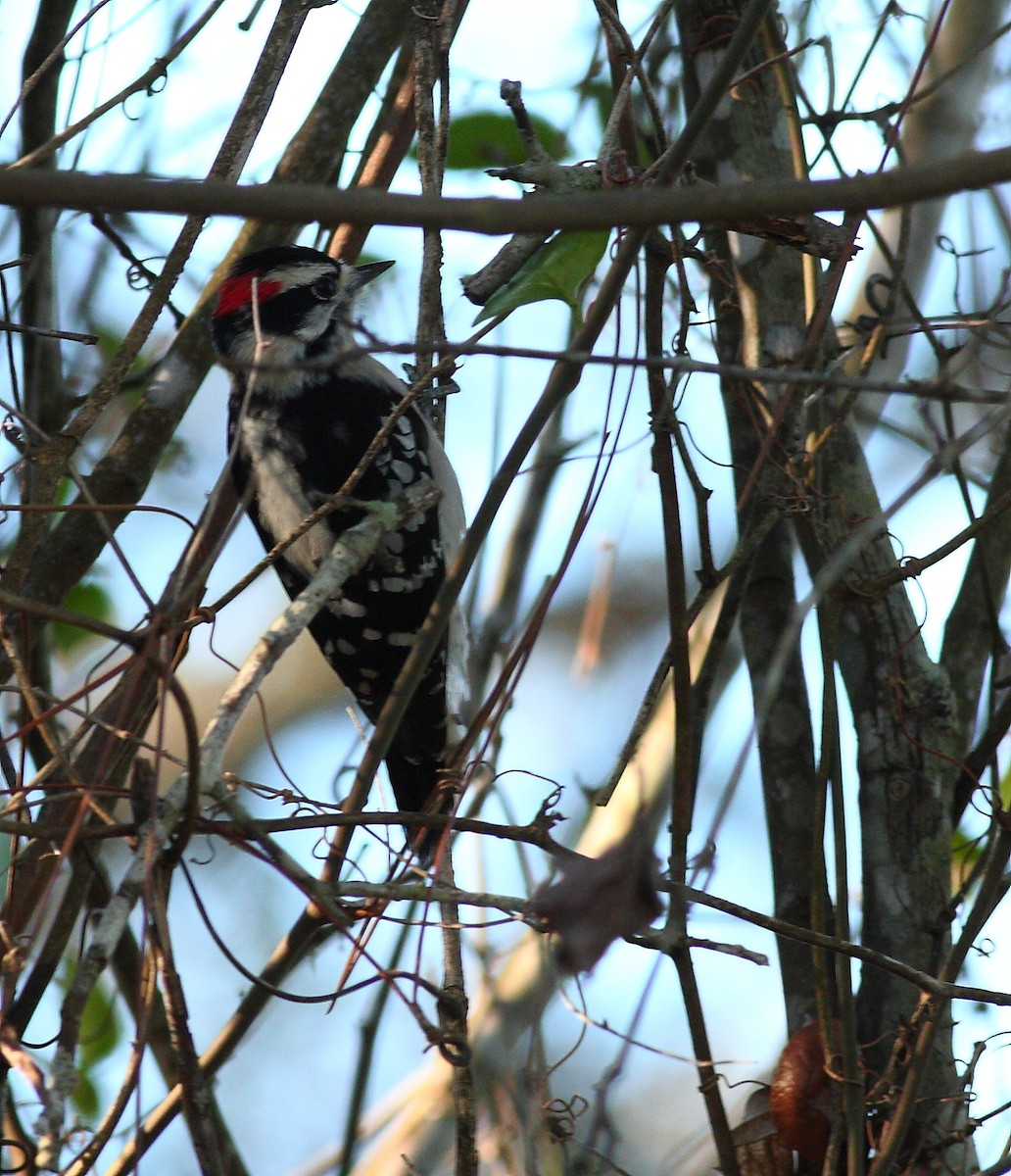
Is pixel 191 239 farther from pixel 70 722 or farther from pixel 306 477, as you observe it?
pixel 70 722

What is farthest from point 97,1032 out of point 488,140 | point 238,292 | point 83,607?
point 488,140

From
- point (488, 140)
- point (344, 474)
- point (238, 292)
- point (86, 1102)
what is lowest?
point (86, 1102)

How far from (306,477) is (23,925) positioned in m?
1.39

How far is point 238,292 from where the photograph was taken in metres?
3.32

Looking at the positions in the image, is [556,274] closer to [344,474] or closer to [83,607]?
[344,474]

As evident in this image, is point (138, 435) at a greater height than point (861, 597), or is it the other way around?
point (138, 435)

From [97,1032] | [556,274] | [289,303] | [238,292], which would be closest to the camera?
[556,274]

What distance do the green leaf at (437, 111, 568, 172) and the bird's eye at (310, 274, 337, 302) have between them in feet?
1.47

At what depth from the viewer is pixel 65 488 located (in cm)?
354

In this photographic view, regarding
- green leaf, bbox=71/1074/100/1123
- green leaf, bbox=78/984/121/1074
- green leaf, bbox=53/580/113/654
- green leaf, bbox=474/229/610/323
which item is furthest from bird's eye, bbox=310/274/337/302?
green leaf, bbox=71/1074/100/1123

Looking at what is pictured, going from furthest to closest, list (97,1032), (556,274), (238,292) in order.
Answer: (97,1032) → (238,292) → (556,274)

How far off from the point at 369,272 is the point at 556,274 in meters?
1.47

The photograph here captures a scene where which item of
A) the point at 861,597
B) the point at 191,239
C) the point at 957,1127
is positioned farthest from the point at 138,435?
the point at 957,1127

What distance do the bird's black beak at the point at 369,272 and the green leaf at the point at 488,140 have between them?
12.6 inches
